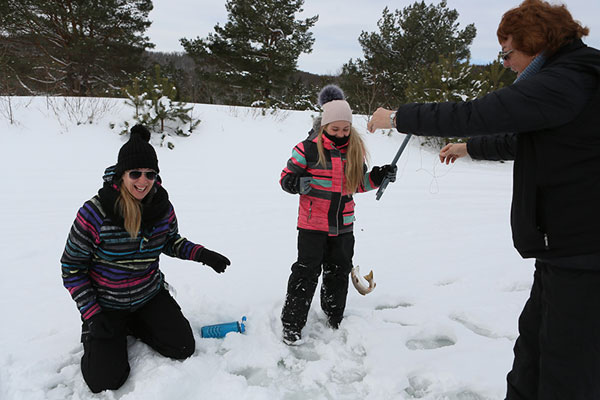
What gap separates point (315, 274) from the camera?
8.11ft

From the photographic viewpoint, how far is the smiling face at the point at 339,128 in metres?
2.31

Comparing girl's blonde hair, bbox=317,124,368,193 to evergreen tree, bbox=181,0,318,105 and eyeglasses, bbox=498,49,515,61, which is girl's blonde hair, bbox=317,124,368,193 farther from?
evergreen tree, bbox=181,0,318,105

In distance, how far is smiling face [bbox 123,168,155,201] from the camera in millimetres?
2084

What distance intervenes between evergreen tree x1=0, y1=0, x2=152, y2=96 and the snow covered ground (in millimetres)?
10054

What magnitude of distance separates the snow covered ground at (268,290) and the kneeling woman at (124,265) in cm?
12

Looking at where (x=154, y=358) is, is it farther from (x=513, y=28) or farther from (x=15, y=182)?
(x=15, y=182)

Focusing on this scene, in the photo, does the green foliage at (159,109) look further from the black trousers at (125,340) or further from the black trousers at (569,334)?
the black trousers at (569,334)

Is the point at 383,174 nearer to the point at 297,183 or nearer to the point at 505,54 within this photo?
the point at 297,183

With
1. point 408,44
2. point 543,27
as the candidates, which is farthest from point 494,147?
point 408,44

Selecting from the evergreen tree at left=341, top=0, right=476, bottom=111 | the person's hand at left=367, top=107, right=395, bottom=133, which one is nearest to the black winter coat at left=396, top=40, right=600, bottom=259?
the person's hand at left=367, top=107, right=395, bottom=133

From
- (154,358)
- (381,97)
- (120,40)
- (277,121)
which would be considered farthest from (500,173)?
(120,40)

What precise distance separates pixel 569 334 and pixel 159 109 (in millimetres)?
8033

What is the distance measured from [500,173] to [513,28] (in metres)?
7.75

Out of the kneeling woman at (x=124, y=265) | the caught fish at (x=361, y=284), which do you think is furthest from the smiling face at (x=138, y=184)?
the caught fish at (x=361, y=284)
